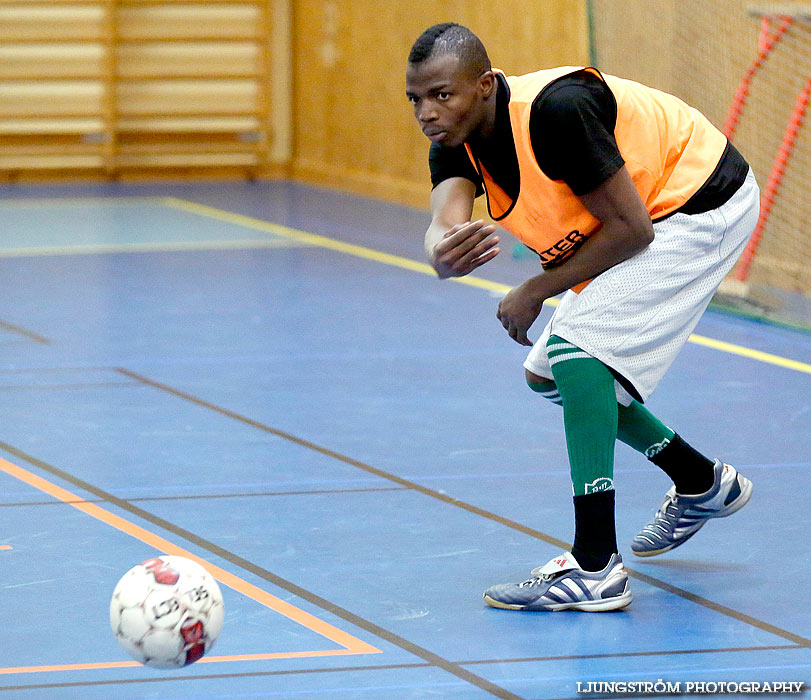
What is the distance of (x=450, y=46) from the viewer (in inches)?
137

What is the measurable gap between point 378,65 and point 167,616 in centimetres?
1132

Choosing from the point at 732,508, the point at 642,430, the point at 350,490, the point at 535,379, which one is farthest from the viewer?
the point at 350,490

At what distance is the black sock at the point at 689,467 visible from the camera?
4.09m

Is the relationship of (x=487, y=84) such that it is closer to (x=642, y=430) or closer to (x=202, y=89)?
(x=642, y=430)

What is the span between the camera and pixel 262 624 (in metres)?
3.55

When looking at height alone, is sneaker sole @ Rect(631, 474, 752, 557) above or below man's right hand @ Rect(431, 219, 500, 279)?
below

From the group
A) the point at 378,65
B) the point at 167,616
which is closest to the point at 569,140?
the point at 167,616

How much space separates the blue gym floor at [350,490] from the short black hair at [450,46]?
49.5 inches

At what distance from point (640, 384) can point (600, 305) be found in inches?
9.0

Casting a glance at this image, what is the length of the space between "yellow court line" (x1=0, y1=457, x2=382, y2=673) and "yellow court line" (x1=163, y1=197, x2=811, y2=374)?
267 centimetres

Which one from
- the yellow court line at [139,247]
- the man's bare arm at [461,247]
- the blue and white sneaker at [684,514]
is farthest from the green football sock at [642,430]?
the yellow court line at [139,247]

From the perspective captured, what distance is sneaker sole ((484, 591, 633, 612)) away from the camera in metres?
3.65

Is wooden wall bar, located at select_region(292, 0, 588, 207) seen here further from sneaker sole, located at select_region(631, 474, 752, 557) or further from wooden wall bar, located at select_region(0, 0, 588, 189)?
sneaker sole, located at select_region(631, 474, 752, 557)

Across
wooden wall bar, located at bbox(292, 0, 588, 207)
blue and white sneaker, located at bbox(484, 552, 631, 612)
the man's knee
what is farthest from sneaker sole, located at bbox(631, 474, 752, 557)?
wooden wall bar, located at bbox(292, 0, 588, 207)
